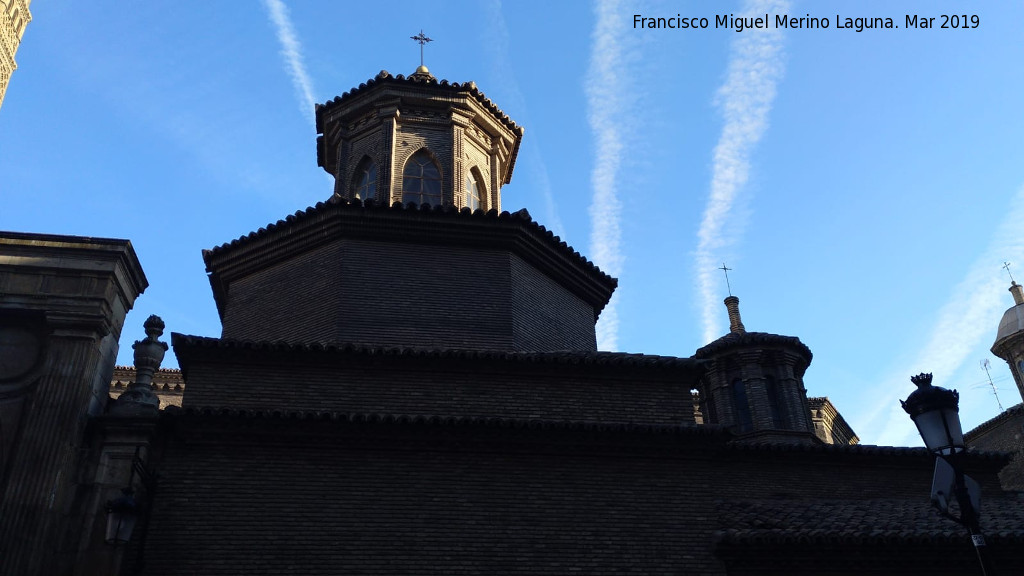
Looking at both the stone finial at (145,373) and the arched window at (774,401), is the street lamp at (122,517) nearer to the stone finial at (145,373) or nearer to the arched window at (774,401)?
the stone finial at (145,373)

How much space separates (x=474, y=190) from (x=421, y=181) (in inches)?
49.5

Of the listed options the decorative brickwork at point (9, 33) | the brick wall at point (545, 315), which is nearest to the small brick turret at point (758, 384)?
the brick wall at point (545, 315)

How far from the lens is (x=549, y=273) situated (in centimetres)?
1387

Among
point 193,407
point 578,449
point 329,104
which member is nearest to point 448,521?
point 578,449

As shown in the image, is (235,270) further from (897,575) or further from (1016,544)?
(1016,544)

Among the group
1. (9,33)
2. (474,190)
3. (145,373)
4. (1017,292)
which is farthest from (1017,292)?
(9,33)

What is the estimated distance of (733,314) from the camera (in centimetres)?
2553

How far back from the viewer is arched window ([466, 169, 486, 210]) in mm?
15867

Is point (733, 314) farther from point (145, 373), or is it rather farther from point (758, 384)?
point (145, 373)

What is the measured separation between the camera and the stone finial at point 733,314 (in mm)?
25031

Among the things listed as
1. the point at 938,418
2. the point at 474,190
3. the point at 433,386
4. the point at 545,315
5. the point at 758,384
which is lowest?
the point at 938,418

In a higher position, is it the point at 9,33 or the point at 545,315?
the point at 9,33

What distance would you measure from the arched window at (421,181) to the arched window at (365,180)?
65 centimetres

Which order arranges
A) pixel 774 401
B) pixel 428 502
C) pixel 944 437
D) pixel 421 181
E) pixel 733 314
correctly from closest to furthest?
pixel 944 437 → pixel 428 502 → pixel 421 181 → pixel 774 401 → pixel 733 314
